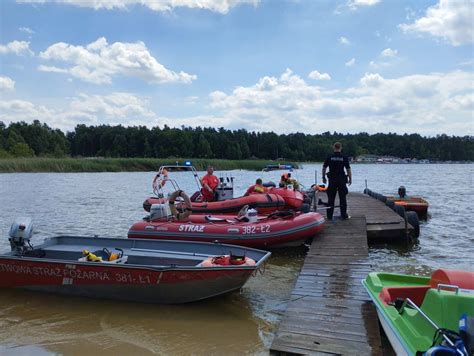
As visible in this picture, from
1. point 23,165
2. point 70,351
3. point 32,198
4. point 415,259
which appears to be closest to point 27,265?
point 70,351

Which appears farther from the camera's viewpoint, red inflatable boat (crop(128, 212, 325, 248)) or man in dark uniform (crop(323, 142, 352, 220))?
man in dark uniform (crop(323, 142, 352, 220))

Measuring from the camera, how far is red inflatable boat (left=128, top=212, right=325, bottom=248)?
28.1 ft

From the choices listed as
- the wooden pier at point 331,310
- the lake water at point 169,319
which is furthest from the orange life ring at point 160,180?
the wooden pier at point 331,310

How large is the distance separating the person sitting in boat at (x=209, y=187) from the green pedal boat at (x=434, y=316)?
294 inches

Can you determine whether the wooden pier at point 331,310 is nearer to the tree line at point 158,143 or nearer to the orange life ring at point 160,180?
the orange life ring at point 160,180

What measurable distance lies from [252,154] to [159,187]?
274 ft

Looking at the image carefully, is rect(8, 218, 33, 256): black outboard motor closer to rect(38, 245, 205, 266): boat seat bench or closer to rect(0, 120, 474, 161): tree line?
rect(38, 245, 205, 266): boat seat bench

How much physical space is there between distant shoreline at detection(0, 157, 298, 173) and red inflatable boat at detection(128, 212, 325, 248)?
29.8 meters

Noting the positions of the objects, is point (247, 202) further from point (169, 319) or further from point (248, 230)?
point (169, 319)

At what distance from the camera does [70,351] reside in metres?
4.80

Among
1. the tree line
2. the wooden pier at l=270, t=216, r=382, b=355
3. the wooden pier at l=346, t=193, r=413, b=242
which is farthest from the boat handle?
the tree line

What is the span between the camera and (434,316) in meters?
3.76

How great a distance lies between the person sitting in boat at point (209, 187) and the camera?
11.6 m

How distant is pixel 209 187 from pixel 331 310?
23.1 feet
